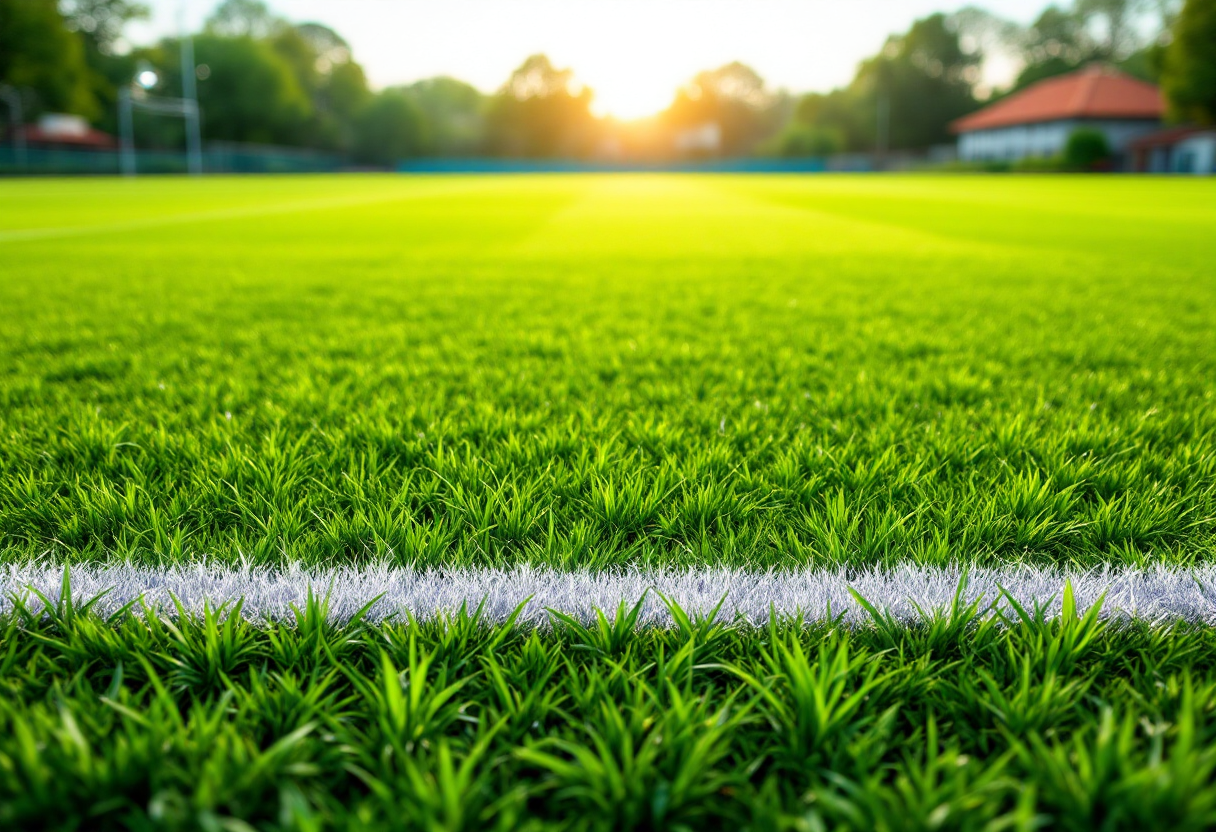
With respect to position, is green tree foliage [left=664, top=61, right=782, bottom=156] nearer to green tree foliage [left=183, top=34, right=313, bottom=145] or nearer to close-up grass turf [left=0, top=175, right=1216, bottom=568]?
green tree foliage [left=183, top=34, right=313, bottom=145]

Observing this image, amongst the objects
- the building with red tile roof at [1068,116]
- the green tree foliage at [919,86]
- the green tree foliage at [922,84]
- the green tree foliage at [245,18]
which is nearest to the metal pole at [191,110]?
the green tree foliage at [245,18]

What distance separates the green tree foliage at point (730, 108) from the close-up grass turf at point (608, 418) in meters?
87.8

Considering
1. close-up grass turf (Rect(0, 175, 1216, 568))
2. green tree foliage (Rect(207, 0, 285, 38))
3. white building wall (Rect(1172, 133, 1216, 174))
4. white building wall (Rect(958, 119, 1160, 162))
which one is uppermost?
green tree foliage (Rect(207, 0, 285, 38))

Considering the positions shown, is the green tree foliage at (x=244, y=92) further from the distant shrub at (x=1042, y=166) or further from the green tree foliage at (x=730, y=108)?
the distant shrub at (x=1042, y=166)

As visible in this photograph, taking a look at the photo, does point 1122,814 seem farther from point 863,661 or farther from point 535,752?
point 535,752

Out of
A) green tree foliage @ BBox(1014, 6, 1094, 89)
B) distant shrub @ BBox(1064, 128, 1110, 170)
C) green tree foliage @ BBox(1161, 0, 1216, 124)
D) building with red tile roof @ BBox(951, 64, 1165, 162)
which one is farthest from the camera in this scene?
green tree foliage @ BBox(1014, 6, 1094, 89)

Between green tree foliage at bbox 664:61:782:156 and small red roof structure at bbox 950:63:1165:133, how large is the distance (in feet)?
100

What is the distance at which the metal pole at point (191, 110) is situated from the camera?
49.2 meters

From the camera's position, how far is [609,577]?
4.99ft

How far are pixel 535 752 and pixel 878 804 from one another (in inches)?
16.3

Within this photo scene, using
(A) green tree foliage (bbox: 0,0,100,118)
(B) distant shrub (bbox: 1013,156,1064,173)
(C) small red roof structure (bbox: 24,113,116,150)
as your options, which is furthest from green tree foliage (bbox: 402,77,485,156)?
(B) distant shrub (bbox: 1013,156,1064,173)

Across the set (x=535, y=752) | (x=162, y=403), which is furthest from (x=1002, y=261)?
(x=535, y=752)

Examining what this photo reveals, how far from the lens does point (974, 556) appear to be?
1.60 m

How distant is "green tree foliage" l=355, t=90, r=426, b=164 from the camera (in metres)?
72.8
